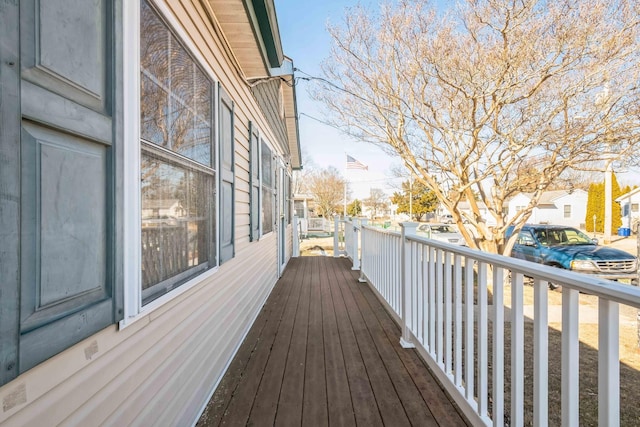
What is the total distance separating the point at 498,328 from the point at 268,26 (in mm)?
2878

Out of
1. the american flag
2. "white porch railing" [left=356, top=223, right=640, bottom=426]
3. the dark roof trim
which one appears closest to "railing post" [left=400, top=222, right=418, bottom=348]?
"white porch railing" [left=356, top=223, right=640, bottom=426]

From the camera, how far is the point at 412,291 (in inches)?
105

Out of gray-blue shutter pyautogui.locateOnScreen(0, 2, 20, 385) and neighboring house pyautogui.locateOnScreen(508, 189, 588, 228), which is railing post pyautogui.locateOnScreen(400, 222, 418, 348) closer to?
gray-blue shutter pyautogui.locateOnScreen(0, 2, 20, 385)

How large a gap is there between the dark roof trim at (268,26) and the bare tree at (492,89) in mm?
3057

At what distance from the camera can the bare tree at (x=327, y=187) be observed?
28.6 m

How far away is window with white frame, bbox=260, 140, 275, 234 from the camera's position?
4488mm

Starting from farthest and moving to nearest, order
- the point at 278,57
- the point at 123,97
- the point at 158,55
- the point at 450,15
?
1. the point at 450,15
2. the point at 278,57
3. the point at 158,55
4. the point at 123,97

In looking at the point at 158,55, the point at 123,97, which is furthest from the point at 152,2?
the point at 123,97

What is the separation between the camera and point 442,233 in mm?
12703

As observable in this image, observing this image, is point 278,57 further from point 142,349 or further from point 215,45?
point 142,349

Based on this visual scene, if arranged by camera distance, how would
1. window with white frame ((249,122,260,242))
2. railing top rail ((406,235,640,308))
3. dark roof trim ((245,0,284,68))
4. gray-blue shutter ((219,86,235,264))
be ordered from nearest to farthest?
railing top rail ((406,235,640,308)) → gray-blue shutter ((219,86,235,264)) → dark roof trim ((245,0,284,68)) → window with white frame ((249,122,260,242))

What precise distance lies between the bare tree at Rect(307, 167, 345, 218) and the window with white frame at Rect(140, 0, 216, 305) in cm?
2606

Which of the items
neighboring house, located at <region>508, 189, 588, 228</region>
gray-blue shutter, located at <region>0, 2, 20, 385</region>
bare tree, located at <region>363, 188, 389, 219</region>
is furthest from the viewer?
bare tree, located at <region>363, 188, 389, 219</region>

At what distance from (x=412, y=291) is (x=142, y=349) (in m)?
1.99
